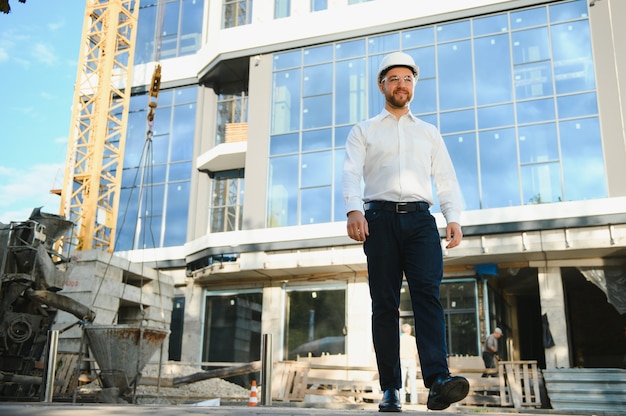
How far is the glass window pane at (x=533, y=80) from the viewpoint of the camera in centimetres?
2253

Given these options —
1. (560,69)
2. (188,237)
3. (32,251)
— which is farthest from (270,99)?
(32,251)

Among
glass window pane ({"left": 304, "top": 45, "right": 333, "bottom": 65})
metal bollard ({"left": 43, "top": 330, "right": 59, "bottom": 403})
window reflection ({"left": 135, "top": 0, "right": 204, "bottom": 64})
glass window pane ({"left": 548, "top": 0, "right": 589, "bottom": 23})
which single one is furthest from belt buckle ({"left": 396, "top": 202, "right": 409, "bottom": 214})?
window reflection ({"left": 135, "top": 0, "right": 204, "bottom": 64})

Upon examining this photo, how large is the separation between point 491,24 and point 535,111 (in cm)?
374

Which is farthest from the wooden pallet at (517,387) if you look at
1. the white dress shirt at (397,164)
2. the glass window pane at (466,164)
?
the white dress shirt at (397,164)

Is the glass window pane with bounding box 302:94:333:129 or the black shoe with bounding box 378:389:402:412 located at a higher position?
the glass window pane with bounding box 302:94:333:129

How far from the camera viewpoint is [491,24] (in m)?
23.8

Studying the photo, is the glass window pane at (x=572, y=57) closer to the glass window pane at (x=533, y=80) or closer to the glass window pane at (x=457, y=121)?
the glass window pane at (x=533, y=80)

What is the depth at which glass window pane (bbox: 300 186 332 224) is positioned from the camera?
24197mm

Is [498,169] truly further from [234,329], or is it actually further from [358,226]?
[358,226]

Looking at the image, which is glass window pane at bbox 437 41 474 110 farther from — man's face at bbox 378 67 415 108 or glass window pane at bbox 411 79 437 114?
man's face at bbox 378 67 415 108

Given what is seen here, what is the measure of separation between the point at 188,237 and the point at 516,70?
15.1 metres

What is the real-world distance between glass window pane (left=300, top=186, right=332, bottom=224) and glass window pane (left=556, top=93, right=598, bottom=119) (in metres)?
8.39

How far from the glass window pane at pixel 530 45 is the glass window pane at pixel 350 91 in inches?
216

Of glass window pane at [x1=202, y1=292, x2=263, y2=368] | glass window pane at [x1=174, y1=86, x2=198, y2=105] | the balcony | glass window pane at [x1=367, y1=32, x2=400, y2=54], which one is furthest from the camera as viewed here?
glass window pane at [x1=174, y1=86, x2=198, y2=105]
